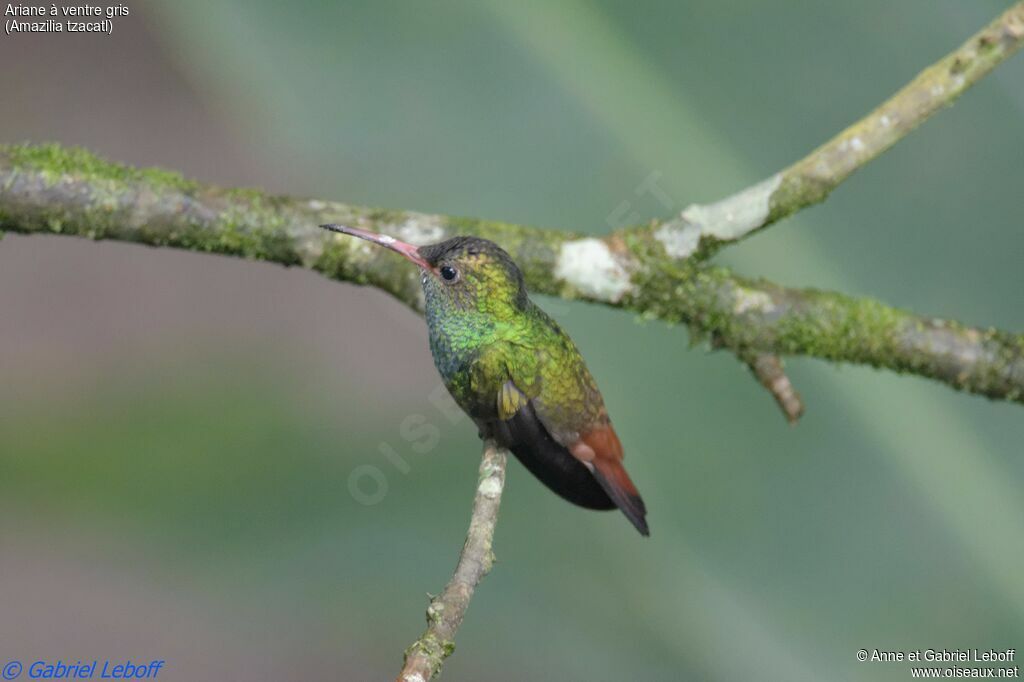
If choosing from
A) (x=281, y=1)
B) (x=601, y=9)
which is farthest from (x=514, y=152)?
(x=281, y=1)

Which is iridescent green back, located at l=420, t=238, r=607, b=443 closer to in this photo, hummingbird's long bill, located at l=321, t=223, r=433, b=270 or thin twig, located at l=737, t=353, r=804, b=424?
hummingbird's long bill, located at l=321, t=223, r=433, b=270

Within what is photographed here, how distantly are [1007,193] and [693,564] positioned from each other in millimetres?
1102

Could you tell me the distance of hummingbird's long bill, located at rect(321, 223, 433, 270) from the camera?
214cm

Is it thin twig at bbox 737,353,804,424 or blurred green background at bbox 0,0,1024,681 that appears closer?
thin twig at bbox 737,353,804,424

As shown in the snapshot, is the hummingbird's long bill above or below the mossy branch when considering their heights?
below

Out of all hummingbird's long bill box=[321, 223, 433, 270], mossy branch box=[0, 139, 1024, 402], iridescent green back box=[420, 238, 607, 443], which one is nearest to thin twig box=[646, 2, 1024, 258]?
mossy branch box=[0, 139, 1024, 402]

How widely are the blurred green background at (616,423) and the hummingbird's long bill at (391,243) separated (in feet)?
2.32

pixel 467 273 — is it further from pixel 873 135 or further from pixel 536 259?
pixel 873 135

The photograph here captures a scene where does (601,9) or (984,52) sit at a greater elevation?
(601,9)

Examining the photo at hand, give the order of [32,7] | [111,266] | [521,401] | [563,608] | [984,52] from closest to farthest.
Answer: [521,401] → [984,52] → [563,608] → [32,7] → [111,266]

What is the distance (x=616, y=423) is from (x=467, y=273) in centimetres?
84

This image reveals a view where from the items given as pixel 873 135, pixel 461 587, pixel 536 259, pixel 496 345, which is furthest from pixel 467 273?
pixel 873 135

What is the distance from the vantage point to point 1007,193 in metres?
2.80

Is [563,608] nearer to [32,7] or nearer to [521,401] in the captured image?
[521,401]
